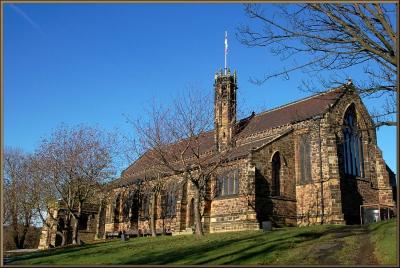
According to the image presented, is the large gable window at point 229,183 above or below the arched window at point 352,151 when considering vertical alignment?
below

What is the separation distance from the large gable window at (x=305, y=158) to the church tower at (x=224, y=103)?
29.0 ft

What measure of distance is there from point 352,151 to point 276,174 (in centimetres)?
678

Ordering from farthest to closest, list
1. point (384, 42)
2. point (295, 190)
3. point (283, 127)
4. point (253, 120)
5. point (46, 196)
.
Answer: point (253, 120), point (46, 196), point (283, 127), point (295, 190), point (384, 42)

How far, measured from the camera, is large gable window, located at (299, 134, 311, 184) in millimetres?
34688

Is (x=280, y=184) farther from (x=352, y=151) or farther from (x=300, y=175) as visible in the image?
(x=352, y=151)

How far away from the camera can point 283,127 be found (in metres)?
37.8

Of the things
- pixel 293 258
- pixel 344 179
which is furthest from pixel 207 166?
pixel 293 258

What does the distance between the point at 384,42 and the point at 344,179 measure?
2335 centimetres

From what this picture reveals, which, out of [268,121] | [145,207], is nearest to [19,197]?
[145,207]

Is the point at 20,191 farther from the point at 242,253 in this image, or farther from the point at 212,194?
the point at 242,253

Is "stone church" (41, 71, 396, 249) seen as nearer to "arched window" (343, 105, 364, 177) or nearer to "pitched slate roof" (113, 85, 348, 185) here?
"arched window" (343, 105, 364, 177)

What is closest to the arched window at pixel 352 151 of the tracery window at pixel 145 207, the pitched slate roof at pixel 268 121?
the pitched slate roof at pixel 268 121

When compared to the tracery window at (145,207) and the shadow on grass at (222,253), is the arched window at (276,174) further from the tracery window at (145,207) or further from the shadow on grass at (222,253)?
the tracery window at (145,207)

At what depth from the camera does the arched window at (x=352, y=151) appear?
34938mm
